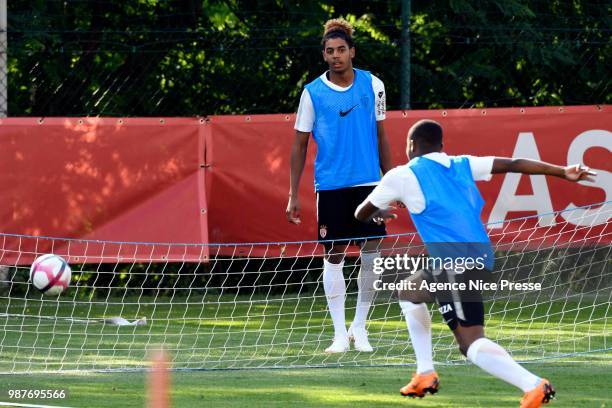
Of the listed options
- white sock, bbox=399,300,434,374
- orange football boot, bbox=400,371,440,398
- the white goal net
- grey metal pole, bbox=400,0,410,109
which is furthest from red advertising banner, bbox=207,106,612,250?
orange football boot, bbox=400,371,440,398

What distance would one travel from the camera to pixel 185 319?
465 inches

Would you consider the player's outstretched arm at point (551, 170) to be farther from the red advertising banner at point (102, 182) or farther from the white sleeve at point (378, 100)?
the red advertising banner at point (102, 182)

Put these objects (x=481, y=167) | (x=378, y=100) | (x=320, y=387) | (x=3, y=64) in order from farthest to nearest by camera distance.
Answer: (x=3, y=64) → (x=378, y=100) → (x=320, y=387) → (x=481, y=167)

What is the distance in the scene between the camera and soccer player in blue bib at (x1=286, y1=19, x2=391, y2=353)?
944cm

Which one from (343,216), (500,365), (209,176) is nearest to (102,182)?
(209,176)

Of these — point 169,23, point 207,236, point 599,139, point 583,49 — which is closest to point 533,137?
point 599,139

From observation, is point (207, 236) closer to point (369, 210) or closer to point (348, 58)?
point (348, 58)

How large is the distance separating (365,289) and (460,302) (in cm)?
265

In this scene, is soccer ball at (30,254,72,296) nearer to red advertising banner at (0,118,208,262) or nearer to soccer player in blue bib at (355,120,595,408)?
soccer player in blue bib at (355,120,595,408)

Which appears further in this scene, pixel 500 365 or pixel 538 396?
pixel 500 365

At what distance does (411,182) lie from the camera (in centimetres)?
704

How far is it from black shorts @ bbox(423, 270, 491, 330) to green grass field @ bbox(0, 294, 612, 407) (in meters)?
0.50

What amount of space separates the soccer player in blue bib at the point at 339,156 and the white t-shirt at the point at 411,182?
→ 2.33m

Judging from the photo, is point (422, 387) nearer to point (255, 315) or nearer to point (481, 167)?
point (481, 167)
